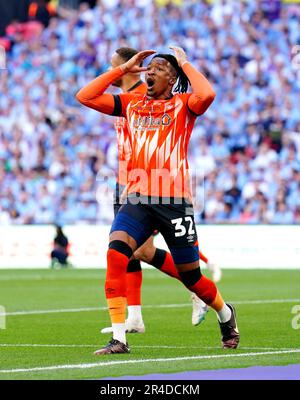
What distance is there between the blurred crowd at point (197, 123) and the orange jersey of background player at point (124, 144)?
12.7 metres

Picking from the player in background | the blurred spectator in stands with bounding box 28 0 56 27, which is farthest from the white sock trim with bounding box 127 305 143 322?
the blurred spectator in stands with bounding box 28 0 56 27

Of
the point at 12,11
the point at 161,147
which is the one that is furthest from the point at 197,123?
the point at 161,147

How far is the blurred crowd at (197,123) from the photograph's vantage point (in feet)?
87.6

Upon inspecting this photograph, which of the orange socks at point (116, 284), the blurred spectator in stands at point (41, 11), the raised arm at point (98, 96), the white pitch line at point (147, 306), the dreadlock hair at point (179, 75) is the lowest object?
the white pitch line at point (147, 306)

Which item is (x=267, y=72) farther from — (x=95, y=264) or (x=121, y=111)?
(x=121, y=111)

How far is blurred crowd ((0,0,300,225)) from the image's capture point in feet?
87.6

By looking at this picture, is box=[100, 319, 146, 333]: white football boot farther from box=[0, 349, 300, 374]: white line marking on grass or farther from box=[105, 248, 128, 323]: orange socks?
box=[0, 349, 300, 374]: white line marking on grass

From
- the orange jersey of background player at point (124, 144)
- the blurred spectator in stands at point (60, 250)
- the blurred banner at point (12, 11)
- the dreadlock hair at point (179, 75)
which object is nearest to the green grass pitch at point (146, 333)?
the orange jersey of background player at point (124, 144)

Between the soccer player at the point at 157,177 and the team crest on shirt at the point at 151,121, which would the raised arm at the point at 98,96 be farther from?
the team crest on shirt at the point at 151,121

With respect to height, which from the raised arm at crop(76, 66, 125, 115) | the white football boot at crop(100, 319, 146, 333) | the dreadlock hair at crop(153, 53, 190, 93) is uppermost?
the dreadlock hair at crop(153, 53, 190, 93)

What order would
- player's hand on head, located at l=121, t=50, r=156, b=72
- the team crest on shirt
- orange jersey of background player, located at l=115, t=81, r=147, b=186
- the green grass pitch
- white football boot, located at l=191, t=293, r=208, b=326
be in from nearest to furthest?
the green grass pitch → the team crest on shirt → player's hand on head, located at l=121, t=50, r=156, b=72 → orange jersey of background player, located at l=115, t=81, r=147, b=186 → white football boot, located at l=191, t=293, r=208, b=326

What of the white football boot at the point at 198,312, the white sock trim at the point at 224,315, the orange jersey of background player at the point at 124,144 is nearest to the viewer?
the white sock trim at the point at 224,315

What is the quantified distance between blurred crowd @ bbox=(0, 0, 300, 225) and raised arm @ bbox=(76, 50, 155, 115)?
1471 cm

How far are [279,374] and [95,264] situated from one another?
56.8ft
